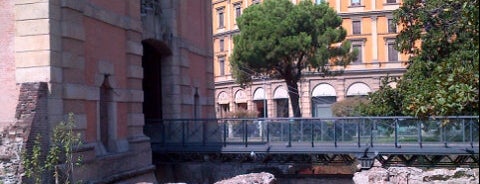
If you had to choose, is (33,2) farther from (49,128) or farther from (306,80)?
(306,80)

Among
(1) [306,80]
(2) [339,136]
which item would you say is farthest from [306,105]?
(2) [339,136]

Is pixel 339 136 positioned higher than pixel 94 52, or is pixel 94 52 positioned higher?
pixel 94 52

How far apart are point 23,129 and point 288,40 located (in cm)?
2639

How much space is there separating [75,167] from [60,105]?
58.7 inches

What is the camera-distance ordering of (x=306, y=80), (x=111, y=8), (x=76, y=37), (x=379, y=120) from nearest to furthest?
(x=76, y=37) < (x=111, y=8) < (x=379, y=120) < (x=306, y=80)

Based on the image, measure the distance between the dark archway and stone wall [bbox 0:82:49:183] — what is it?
8.57m

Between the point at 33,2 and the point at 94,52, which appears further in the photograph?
the point at 94,52

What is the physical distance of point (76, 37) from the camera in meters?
15.1

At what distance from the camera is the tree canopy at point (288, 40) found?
38.9 meters

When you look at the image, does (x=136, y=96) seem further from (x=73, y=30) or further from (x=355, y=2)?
(x=355, y=2)

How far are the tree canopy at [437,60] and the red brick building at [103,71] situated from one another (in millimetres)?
7133

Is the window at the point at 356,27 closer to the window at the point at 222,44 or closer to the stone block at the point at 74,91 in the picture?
the window at the point at 222,44

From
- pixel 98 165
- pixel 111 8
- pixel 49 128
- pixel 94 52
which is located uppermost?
pixel 111 8

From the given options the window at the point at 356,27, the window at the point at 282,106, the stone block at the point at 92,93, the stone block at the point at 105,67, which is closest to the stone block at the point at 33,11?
the stone block at the point at 92,93
